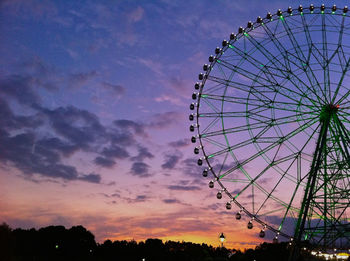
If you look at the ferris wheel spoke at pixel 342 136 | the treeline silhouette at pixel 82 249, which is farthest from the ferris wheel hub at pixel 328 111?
the treeline silhouette at pixel 82 249

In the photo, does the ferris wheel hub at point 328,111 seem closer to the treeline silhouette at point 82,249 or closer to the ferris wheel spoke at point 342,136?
the ferris wheel spoke at point 342,136

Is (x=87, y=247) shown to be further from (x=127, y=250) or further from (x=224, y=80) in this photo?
(x=224, y=80)

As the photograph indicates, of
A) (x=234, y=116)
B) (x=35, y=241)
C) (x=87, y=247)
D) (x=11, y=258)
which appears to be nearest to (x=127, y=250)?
(x=87, y=247)

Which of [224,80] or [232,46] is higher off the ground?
[232,46]

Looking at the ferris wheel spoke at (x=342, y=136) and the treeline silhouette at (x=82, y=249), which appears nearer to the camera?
the ferris wheel spoke at (x=342, y=136)

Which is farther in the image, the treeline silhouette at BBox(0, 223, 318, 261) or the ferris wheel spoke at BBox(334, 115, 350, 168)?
the treeline silhouette at BBox(0, 223, 318, 261)

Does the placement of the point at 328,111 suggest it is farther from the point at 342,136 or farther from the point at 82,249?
the point at 82,249

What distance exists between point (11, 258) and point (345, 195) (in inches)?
1190

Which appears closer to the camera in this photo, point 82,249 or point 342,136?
point 342,136

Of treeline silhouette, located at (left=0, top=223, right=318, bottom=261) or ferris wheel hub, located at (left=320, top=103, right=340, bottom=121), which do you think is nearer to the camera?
ferris wheel hub, located at (left=320, top=103, right=340, bottom=121)

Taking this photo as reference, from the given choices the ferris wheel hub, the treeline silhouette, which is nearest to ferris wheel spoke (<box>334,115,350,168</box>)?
the ferris wheel hub

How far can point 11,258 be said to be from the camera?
38906 mm

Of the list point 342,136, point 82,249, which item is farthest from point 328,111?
point 82,249

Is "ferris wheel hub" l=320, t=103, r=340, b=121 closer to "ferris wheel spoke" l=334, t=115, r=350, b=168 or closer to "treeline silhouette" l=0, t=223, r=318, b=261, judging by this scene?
"ferris wheel spoke" l=334, t=115, r=350, b=168
